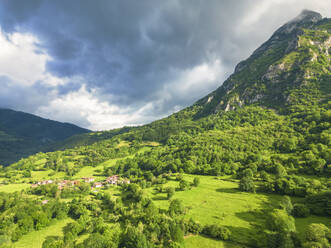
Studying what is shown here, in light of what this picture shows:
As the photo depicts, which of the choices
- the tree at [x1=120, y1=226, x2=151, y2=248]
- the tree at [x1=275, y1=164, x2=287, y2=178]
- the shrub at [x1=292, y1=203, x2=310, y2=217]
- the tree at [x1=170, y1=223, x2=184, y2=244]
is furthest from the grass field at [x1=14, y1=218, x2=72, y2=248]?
the tree at [x1=275, y1=164, x2=287, y2=178]

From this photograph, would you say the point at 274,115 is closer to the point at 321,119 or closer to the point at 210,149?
the point at 321,119

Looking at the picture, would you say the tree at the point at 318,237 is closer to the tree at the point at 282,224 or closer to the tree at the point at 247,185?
the tree at the point at 282,224

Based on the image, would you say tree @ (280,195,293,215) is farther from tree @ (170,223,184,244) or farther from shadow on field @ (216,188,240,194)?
tree @ (170,223,184,244)

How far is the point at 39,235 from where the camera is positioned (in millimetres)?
57531

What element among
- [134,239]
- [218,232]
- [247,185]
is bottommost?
[134,239]

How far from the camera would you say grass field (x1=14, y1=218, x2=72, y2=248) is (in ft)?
170

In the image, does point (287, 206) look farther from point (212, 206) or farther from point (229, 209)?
point (212, 206)

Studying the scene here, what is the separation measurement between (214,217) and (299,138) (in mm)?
117057

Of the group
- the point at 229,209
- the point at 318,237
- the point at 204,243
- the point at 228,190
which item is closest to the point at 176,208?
the point at 204,243

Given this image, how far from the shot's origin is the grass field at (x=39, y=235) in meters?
51.7

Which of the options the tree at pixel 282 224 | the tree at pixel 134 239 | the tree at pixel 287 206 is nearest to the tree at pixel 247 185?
the tree at pixel 287 206

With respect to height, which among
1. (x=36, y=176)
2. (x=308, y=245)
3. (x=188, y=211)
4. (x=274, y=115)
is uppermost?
(x=274, y=115)

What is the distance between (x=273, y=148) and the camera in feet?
413

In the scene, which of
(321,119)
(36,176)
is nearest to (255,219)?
(321,119)
